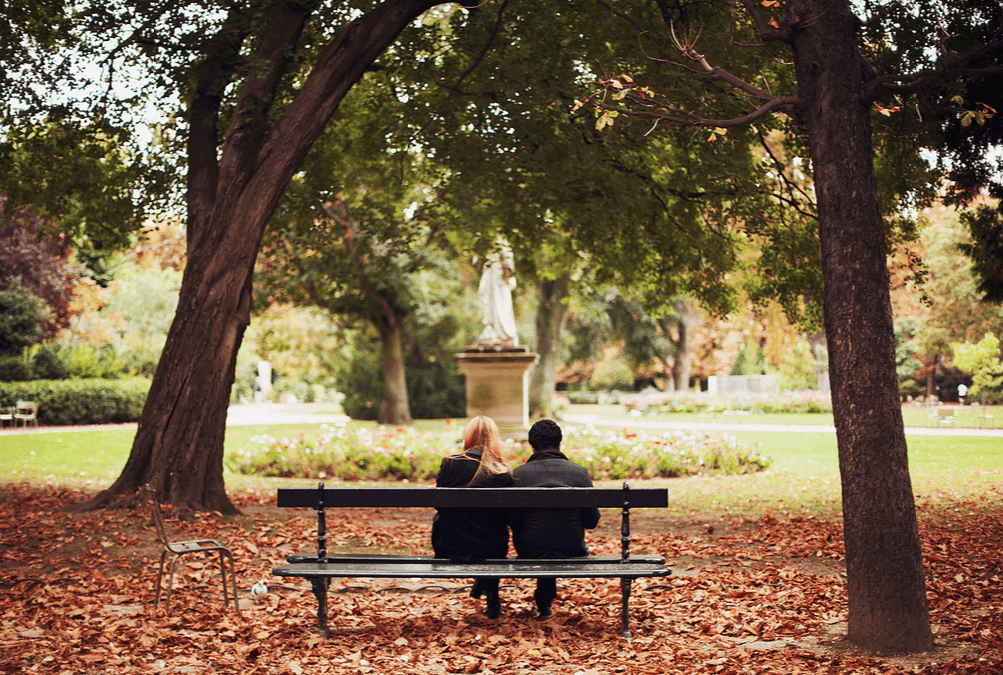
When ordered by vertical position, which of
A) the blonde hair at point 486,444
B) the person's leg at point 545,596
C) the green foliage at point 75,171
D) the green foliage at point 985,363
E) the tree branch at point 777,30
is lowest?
the person's leg at point 545,596

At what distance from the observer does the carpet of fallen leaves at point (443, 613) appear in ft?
15.5

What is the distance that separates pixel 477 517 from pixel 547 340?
19.4m

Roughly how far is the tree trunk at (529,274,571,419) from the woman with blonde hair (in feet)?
61.4

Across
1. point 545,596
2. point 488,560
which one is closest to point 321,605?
point 488,560

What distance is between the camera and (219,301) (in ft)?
29.1

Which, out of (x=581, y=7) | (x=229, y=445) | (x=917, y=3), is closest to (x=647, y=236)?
(x=581, y=7)

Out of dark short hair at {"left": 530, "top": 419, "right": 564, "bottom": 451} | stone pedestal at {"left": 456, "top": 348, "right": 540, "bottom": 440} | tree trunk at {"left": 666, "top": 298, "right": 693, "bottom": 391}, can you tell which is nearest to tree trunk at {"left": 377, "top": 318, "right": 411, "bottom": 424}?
stone pedestal at {"left": 456, "top": 348, "right": 540, "bottom": 440}

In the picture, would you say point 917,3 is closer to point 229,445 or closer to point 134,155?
point 134,155

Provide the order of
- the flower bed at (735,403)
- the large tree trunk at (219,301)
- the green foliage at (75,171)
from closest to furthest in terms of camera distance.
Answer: the large tree trunk at (219,301)
the green foliage at (75,171)
the flower bed at (735,403)

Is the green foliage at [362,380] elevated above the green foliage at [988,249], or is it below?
below

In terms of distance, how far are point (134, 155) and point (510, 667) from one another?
9.85 meters

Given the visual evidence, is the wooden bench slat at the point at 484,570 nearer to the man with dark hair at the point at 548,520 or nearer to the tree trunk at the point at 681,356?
the man with dark hair at the point at 548,520

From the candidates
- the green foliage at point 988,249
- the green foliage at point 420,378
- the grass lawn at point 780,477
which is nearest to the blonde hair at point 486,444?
the grass lawn at point 780,477

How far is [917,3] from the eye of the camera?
852 cm
